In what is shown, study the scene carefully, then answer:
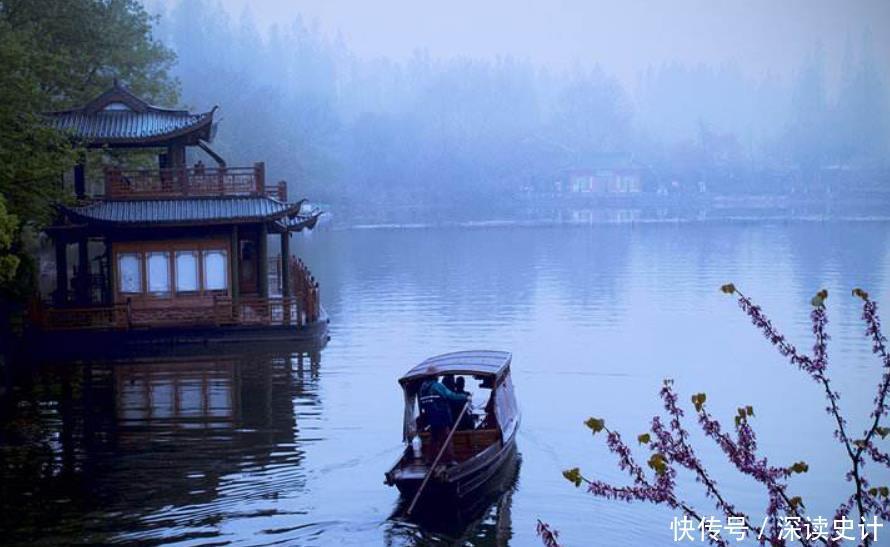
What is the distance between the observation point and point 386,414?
63.7ft

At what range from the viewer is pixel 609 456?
16.4 metres

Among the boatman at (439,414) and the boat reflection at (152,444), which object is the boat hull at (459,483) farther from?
the boat reflection at (152,444)

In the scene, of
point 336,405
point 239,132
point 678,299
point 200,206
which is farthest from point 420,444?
point 239,132

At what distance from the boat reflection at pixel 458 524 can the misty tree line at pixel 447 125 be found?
60.4 meters

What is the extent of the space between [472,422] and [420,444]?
0.95 meters

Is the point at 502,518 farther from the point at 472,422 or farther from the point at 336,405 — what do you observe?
the point at 336,405

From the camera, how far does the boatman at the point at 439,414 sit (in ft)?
45.7

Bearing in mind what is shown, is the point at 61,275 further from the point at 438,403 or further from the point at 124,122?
the point at 438,403

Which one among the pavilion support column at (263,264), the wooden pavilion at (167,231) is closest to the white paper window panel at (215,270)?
the wooden pavilion at (167,231)

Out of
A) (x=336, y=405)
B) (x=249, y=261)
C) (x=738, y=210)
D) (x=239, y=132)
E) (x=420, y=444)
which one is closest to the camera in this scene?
(x=420, y=444)

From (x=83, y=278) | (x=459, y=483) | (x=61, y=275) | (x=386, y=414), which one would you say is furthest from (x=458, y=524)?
(x=83, y=278)

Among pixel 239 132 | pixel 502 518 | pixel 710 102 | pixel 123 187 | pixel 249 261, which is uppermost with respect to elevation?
pixel 710 102

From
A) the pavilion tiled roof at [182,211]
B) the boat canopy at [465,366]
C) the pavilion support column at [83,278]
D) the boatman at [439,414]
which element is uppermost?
the pavilion tiled roof at [182,211]

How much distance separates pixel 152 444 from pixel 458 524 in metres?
6.19
